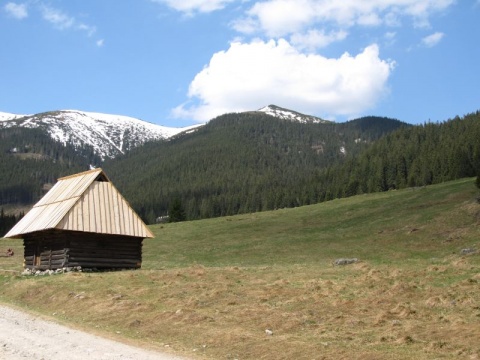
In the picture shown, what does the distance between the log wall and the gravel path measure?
→ 720 inches

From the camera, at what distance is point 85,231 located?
3722 centimetres

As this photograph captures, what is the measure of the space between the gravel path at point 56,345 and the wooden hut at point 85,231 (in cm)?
1824

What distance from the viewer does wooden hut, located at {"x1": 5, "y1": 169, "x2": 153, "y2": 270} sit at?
37.9 m

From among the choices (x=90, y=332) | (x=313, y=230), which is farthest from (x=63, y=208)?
(x=313, y=230)

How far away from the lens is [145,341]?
1689 centimetres

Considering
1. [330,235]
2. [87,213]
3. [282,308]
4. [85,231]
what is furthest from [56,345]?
[330,235]

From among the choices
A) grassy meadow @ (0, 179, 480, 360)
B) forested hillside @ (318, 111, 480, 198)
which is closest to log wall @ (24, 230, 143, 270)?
grassy meadow @ (0, 179, 480, 360)

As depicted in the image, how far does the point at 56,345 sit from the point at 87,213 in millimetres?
24178

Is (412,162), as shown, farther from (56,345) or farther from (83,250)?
(56,345)

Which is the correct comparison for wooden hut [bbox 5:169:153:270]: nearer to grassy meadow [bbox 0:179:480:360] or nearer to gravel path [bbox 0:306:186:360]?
grassy meadow [bbox 0:179:480:360]

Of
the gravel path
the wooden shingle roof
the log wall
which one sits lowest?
the gravel path

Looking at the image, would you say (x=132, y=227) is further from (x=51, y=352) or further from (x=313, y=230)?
(x=313, y=230)

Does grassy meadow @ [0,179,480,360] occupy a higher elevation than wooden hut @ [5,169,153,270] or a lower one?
lower

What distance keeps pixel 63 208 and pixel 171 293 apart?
60.7ft
